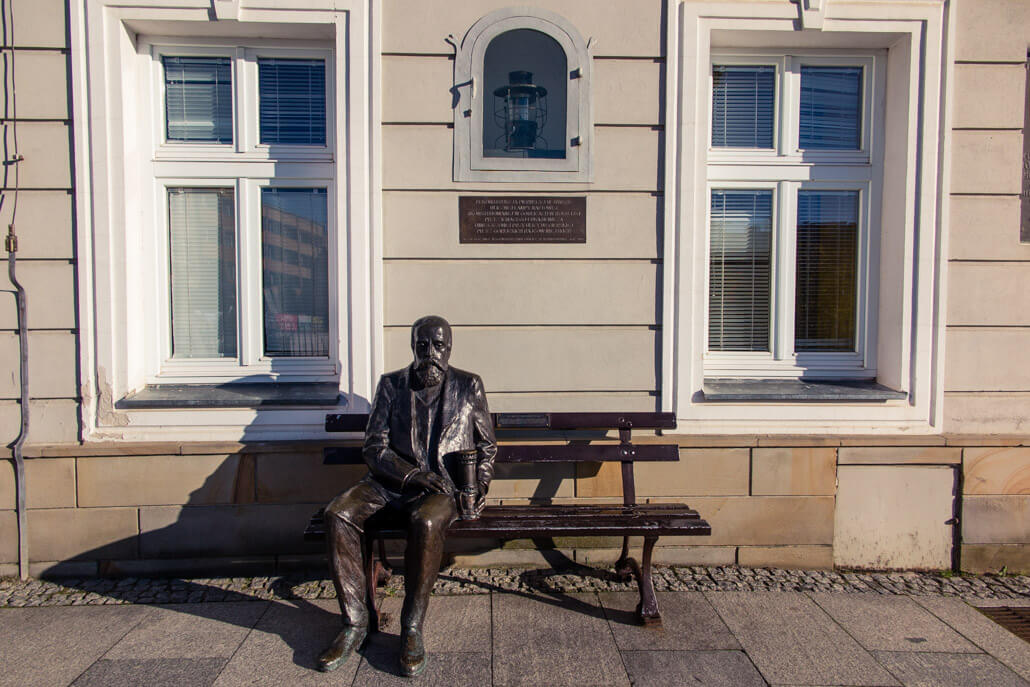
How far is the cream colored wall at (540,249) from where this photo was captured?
4.04 m

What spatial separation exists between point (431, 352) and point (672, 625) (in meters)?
1.93

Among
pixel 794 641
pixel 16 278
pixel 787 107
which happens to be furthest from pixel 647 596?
pixel 16 278

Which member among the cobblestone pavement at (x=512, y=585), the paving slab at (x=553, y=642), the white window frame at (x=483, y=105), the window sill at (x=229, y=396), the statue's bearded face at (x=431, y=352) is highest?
the white window frame at (x=483, y=105)

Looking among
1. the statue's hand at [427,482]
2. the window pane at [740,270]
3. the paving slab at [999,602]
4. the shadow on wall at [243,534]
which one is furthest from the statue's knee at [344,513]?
the paving slab at [999,602]

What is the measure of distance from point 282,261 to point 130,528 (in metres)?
1.96

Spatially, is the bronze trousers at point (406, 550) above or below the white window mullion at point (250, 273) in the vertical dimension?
below

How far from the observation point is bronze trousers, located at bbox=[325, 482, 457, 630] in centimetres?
300

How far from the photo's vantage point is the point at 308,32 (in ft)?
13.6

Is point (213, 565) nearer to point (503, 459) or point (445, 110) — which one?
point (503, 459)

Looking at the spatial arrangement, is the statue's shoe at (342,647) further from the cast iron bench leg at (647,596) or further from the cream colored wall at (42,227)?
the cream colored wall at (42,227)

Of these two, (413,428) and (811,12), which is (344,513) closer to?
(413,428)

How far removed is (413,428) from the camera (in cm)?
333

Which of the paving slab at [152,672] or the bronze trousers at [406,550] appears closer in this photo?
the paving slab at [152,672]

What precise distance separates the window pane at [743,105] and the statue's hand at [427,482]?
9.97ft
